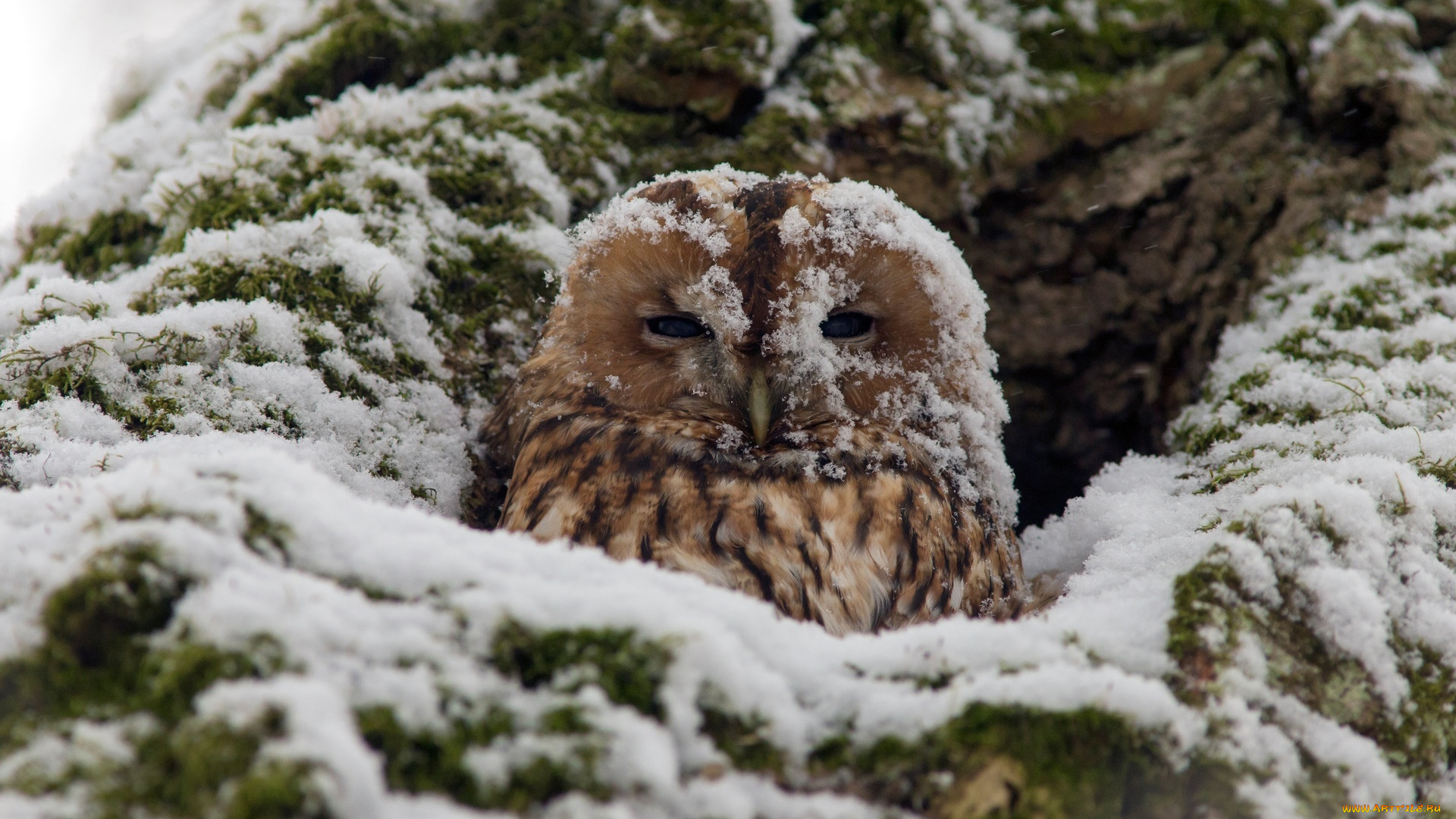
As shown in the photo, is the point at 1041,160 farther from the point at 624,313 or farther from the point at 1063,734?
the point at 1063,734

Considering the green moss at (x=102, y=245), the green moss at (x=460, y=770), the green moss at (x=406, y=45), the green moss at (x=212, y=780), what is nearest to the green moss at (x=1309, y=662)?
the green moss at (x=460, y=770)

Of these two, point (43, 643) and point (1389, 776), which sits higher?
point (1389, 776)

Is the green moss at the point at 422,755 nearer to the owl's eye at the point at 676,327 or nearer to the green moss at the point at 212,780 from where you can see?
the green moss at the point at 212,780

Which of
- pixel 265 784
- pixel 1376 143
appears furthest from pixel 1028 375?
pixel 265 784

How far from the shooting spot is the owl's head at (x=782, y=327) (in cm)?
199

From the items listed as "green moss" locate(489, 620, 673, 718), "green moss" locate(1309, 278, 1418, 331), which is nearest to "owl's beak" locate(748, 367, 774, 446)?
"green moss" locate(489, 620, 673, 718)

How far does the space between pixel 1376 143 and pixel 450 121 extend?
10.4 ft

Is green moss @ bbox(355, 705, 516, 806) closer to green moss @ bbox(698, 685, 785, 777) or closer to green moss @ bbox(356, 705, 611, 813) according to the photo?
green moss @ bbox(356, 705, 611, 813)

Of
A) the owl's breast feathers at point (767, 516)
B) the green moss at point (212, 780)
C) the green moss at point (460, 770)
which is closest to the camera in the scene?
the green moss at point (212, 780)

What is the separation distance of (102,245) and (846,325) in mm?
2317

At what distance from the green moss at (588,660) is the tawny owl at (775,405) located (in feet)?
2.43

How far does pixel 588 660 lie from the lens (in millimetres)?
1188

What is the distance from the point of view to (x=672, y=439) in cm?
214

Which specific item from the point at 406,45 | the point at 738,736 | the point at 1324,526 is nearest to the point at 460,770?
the point at 738,736
